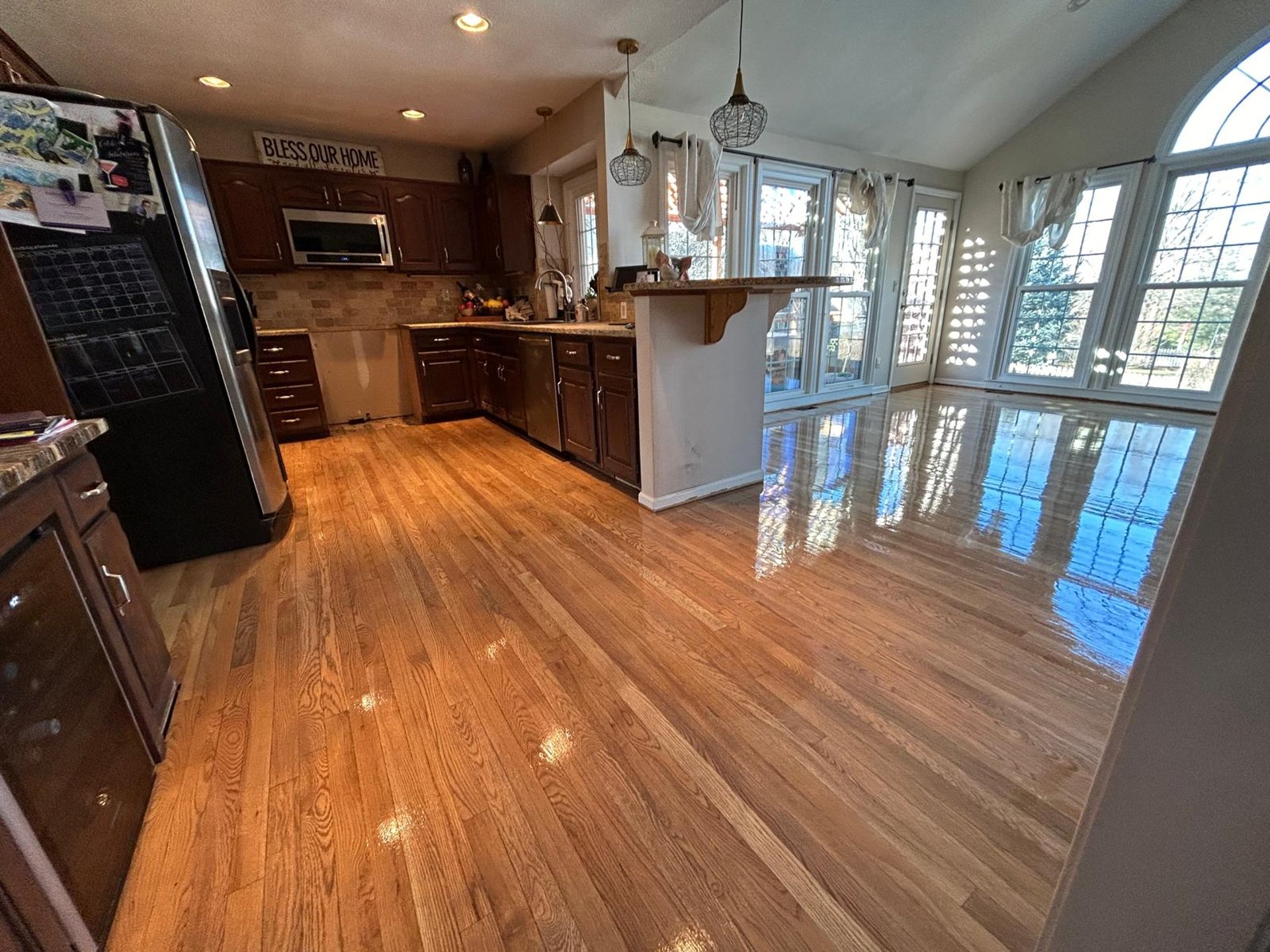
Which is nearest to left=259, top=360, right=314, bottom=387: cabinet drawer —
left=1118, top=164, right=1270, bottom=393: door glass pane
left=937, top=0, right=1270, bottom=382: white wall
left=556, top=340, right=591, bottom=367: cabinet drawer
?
left=556, top=340, right=591, bottom=367: cabinet drawer

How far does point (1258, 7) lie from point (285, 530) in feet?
25.9

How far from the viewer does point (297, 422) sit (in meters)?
4.23

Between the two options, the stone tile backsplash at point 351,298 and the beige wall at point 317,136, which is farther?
the stone tile backsplash at point 351,298

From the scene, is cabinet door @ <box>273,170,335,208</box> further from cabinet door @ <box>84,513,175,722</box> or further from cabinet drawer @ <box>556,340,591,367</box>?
cabinet door @ <box>84,513,175,722</box>

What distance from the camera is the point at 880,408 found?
509cm

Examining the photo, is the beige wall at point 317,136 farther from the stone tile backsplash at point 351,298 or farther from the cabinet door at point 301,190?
the stone tile backsplash at point 351,298

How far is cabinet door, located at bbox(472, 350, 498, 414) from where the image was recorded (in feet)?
14.5

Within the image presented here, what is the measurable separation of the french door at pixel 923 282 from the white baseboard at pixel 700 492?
420 centimetres

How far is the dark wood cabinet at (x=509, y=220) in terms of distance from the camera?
4.54 m

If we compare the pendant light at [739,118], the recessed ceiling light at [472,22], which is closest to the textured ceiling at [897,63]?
the pendant light at [739,118]

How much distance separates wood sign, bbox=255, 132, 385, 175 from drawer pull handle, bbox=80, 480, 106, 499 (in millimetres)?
4091

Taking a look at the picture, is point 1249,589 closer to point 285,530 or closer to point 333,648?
point 333,648

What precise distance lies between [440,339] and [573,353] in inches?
85.2

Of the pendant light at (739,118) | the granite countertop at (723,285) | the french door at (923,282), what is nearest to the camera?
the granite countertop at (723,285)
